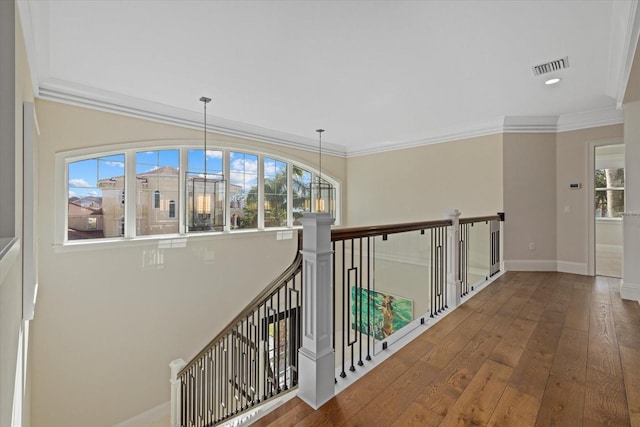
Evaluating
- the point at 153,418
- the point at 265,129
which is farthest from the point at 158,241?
the point at 265,129

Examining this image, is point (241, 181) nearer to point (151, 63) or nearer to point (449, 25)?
point (151, 63)

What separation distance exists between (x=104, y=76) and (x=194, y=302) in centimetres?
313

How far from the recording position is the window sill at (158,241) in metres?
3.42

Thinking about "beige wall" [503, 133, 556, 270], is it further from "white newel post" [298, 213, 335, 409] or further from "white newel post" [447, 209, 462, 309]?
"white newel post" [298, 213, 335, 409]

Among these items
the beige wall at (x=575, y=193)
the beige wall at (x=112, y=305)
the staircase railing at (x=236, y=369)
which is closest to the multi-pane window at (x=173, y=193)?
the beige wall at (x=112, y=305)

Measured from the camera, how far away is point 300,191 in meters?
6.11

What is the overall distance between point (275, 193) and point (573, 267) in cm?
518

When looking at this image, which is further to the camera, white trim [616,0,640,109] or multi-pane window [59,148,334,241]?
multi-pane window [59,148,334,241]

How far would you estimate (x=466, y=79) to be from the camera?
3219 millimetres

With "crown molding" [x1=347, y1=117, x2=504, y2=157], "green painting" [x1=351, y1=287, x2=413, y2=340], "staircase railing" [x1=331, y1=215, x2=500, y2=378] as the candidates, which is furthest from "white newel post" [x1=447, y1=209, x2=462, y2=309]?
"crown molding" [x1=347, y1=117, x2=504, y2=157]

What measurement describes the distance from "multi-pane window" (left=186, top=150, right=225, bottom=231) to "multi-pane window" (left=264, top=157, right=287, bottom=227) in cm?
Answer: 98

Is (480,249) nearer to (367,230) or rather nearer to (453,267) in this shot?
(453,267)

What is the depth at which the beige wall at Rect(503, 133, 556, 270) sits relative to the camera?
15.2ft

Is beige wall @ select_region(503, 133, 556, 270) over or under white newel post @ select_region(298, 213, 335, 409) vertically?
over
